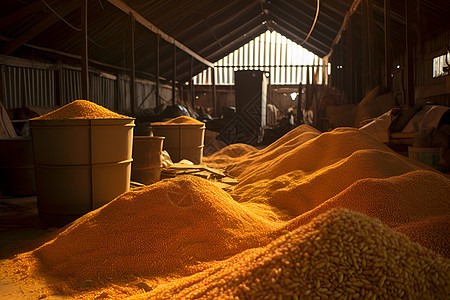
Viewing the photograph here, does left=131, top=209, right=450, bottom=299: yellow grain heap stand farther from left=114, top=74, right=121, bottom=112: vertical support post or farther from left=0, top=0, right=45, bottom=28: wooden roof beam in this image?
left=114, top=74, right=121, bottom=112: vertical support post

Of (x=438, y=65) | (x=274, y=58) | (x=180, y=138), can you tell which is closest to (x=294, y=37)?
(x=274, y=58)

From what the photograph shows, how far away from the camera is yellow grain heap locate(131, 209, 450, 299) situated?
1466 millimetres

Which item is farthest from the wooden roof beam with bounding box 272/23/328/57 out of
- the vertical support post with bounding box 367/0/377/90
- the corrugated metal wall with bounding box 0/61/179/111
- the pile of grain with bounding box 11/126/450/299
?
the pile of grain with bounding box 11/126/450/299

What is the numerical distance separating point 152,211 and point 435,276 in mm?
1809

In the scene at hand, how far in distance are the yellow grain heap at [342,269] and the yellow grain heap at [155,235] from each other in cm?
84

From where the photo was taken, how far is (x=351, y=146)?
446 centimetres

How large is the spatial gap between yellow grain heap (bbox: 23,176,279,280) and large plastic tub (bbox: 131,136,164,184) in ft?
6.13

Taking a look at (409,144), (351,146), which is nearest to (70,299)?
(351,146)

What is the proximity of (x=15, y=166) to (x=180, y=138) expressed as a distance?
2.71 m

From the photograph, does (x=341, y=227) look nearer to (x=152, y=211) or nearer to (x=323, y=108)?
(x=152, y=211)

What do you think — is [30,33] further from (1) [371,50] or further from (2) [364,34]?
(2) [364,34]

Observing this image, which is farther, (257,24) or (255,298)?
(257,24)

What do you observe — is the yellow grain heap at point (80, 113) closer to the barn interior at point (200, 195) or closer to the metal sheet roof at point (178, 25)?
the barn interior at point (200, 195)

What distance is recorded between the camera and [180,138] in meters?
6.66
